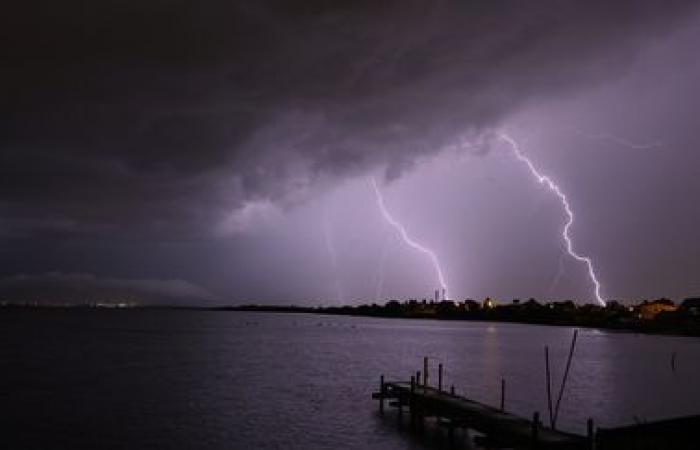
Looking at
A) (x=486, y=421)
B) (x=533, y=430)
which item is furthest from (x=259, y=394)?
(x=533, y=430)

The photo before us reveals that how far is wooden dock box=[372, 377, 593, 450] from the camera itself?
79.6ft

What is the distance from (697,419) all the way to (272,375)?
148ft

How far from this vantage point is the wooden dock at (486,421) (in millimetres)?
24266

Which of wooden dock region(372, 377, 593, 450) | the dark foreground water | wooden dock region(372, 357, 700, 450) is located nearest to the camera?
wooden dock region(372, 357, 700, 450)

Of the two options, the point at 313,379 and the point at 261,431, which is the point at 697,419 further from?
the point at 313,379

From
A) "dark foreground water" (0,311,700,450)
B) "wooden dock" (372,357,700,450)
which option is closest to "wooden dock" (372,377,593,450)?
"wooden dock" (372,357,700,450)

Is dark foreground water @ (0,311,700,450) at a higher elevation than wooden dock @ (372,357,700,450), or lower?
lower

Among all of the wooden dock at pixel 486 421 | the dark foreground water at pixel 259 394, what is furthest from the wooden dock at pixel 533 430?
the dark foreground water at pixel 259 394

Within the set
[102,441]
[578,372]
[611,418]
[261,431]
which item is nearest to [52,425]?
[102,441]

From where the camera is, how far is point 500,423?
2805 cm

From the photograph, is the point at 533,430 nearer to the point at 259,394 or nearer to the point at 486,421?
the point at 486,421

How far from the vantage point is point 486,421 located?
94.6ft

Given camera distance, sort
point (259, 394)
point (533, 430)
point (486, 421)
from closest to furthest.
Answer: point (533, 430) → point (486, 421) → point (259, 394)

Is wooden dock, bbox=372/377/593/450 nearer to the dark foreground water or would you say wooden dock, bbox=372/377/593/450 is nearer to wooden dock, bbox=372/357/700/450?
wooden dock, bbox=372/357/700/450
